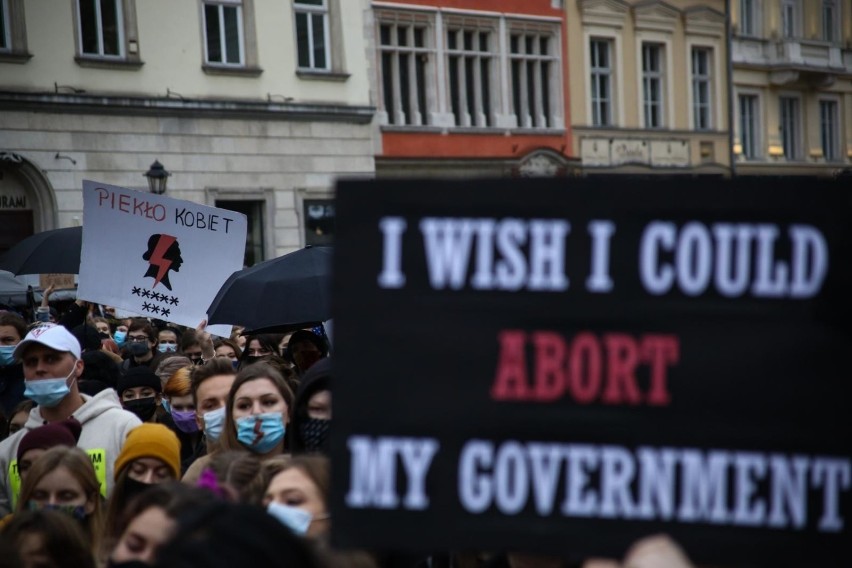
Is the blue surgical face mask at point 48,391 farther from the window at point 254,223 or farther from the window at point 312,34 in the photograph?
the window at point 312,34

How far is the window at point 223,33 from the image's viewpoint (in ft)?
83.5

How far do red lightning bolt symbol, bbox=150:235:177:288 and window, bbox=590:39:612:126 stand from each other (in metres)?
23.6

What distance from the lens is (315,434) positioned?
18.2 feet

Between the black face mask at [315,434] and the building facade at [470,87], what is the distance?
22.9 meters

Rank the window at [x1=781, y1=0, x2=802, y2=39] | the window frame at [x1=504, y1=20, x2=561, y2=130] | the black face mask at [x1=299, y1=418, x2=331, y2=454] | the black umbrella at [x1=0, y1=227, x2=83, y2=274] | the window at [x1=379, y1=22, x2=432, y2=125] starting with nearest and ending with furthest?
the black face mask at [x1=299, y1=418, x2=331, y2=454] < the black umbrella at [x1=0, y1=227, x2=83, y2=274] < the window at [x1=379, y1=22, x2=432, y2=125] < the window frame at [x1=504, y1=20, x2=561, y2=130] < the window at [x1=781, y1=0, x2=802, y2=39]

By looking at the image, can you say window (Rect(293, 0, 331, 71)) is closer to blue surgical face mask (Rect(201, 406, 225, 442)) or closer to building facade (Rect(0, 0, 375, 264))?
building facade (Rect(0, 0, 375, 264))

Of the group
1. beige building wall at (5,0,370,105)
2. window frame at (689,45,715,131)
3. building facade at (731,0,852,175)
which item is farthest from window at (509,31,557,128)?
building facade at (731,0,852,175)

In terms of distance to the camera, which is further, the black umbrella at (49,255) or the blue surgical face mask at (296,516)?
the black umbrella at (49,255)

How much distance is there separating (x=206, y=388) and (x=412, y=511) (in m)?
4.04

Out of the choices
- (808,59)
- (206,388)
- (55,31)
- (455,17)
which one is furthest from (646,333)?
(808,59)

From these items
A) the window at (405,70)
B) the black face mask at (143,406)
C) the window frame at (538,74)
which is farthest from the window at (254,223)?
the black face mask at (143,406)

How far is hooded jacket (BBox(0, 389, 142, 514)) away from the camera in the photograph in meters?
6.01

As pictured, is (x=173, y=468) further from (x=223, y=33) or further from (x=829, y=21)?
(x=829, y=21)

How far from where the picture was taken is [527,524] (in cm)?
286
